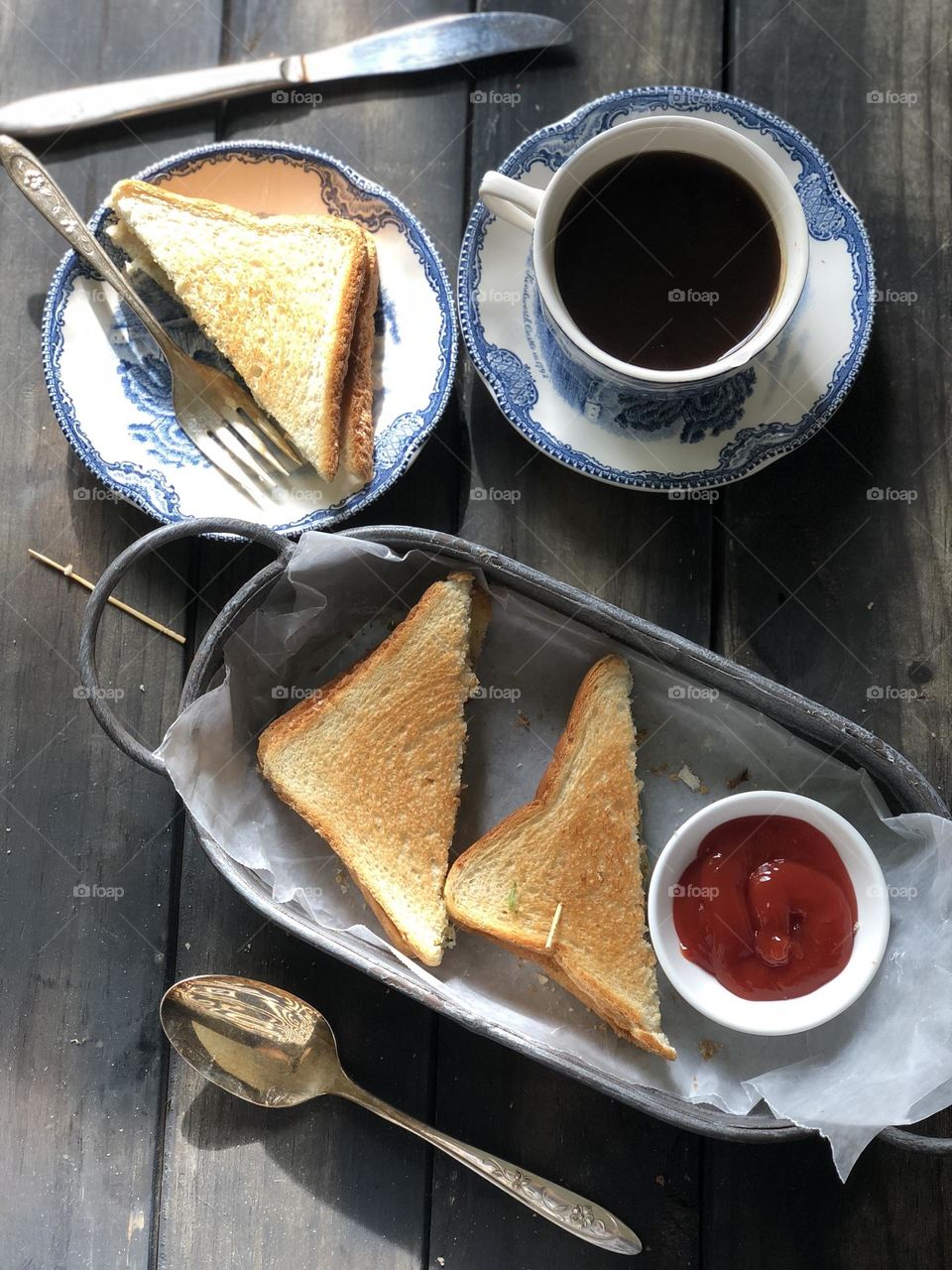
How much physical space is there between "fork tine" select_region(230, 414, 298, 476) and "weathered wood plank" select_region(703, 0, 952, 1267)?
0.63 meters

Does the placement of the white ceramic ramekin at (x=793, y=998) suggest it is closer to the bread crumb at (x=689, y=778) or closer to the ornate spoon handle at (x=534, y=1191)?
the bread crumb at (x=689, y=778)

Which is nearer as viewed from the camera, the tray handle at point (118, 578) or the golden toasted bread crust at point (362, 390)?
the tray handle at point (118, 578)

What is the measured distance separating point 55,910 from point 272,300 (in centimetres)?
93

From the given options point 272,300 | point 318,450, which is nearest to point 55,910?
point 318,450

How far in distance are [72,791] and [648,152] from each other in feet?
3.89

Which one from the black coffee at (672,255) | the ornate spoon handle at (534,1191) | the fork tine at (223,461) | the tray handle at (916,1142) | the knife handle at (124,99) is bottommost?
the ornate spoon handle at (534,1191)

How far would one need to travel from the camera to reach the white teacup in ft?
4.63

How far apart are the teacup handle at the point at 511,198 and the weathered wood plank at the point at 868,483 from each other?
52cm

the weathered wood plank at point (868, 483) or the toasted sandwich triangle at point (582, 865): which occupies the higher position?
the weathered wood plank at point (868, 483)

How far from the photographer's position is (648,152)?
1.46m

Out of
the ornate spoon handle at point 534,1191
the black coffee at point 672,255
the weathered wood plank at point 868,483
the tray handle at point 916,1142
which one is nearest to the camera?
the tray handle at point 916,1142

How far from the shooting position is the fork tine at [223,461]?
165 centimetres

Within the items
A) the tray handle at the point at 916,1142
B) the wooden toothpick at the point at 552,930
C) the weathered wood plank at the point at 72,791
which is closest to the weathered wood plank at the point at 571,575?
the wooden toothpick at the point at 552,930

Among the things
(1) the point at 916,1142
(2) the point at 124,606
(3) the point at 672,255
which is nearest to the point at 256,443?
(2) the point at 124,606
